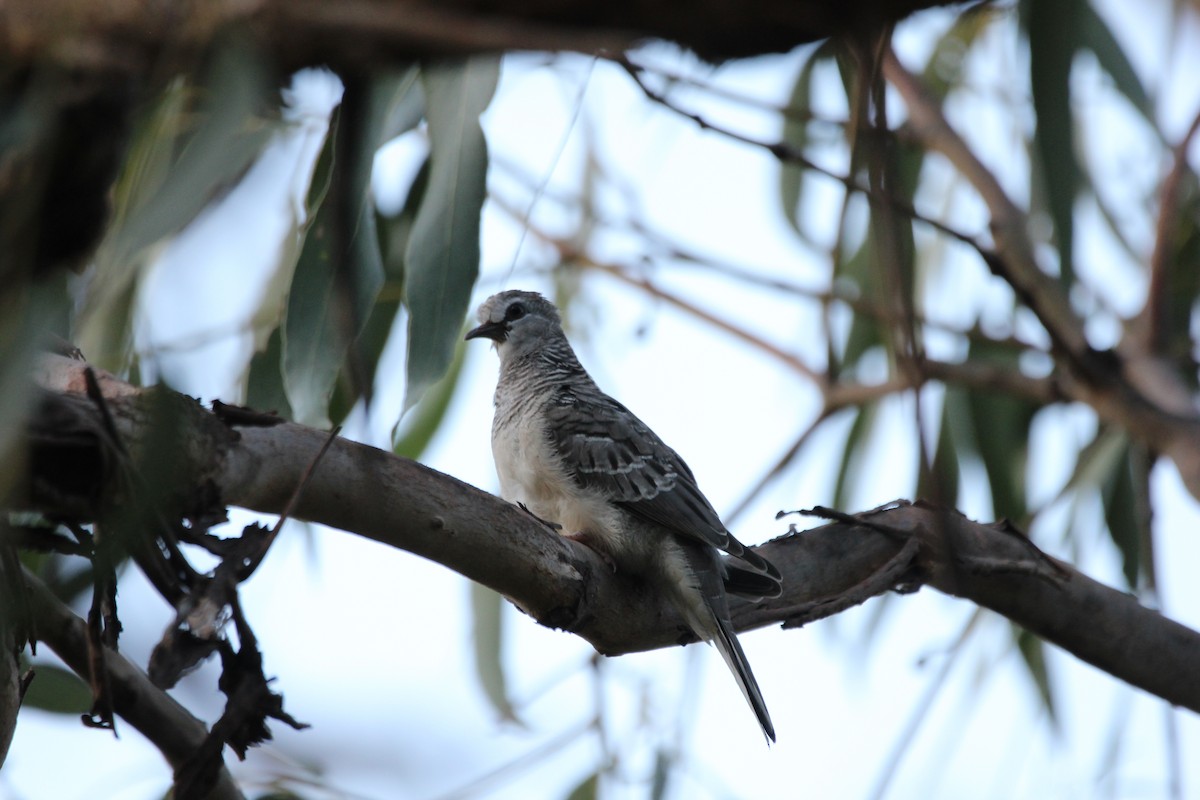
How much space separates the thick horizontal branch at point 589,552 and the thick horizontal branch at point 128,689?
0.39 metres

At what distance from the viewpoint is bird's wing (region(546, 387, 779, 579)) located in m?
3.15

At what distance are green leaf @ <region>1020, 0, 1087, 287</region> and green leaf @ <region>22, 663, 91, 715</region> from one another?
215 cm

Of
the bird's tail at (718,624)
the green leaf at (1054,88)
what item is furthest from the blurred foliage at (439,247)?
the bird's tail at (718,624)

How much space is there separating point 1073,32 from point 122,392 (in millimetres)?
1626

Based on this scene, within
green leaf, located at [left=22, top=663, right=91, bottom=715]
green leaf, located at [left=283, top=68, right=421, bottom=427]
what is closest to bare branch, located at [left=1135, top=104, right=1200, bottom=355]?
green leaf, located at [left=283, top=68, right=421, bottom=427]

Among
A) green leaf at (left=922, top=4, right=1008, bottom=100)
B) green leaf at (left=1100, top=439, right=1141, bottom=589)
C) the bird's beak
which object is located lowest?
green leaf at (left=1100, top=439, right=1141, bottom=589)

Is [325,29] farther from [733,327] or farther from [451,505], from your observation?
[733,327]

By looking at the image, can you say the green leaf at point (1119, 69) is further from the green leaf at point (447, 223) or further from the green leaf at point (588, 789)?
the green leaf at point (588, 789)

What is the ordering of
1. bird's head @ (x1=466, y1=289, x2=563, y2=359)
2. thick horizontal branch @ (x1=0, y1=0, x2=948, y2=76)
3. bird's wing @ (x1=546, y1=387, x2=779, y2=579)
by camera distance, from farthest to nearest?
1. bird's head @ (x1=466, y1=289, x2=563, y2=359)
2. bird's wing @ (x1=546, y1=387, x2=779, y2=579)
3. thick horizontal branch @ (x1=0, y1=0, x2=948, y2=76)

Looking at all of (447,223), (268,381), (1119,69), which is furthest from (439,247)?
(1119,69)

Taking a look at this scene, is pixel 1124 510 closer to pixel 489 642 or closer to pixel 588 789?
pixel 588 789

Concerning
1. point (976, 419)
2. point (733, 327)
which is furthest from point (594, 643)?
point (733, 327)

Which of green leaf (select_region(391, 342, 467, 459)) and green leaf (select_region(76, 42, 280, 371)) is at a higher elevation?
green leaf (select_region(391, 342, 467, 459))

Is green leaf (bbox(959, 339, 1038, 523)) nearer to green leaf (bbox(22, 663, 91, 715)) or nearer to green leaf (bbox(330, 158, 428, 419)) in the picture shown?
green leaf (bbox(330, 158, 428, 419))
